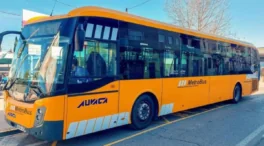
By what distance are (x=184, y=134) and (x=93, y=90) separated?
108 inches

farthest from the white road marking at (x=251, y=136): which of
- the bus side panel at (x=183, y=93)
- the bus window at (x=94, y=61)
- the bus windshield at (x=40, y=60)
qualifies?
the bus windshield at (x=40, y=60)

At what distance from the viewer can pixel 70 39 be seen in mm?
4453

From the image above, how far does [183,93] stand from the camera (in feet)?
24.8

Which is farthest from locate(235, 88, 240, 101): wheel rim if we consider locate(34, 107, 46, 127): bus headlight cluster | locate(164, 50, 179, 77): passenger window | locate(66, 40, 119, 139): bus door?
locate(34, 107, 46, 127): bus headlight cluster

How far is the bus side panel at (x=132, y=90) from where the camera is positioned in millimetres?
5559

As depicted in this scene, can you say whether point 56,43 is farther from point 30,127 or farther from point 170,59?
point 170,59

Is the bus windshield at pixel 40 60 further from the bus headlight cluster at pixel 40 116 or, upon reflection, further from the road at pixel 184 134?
the road at pixel 184 134

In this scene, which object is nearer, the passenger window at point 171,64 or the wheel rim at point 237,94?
the passenger window at point 171,64

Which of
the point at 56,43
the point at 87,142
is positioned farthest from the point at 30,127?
the point at 56,43

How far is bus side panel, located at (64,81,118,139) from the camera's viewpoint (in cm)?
453

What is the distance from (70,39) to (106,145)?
2483 millimetres

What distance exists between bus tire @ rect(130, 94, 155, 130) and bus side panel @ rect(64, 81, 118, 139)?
1.70 ft

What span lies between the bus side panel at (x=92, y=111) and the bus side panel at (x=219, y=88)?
16.4 feet

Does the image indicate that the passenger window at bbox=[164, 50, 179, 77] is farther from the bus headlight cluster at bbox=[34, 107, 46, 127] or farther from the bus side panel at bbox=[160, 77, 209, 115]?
the bus headlight cluster at bbox=[34, 107, 46, 127]
